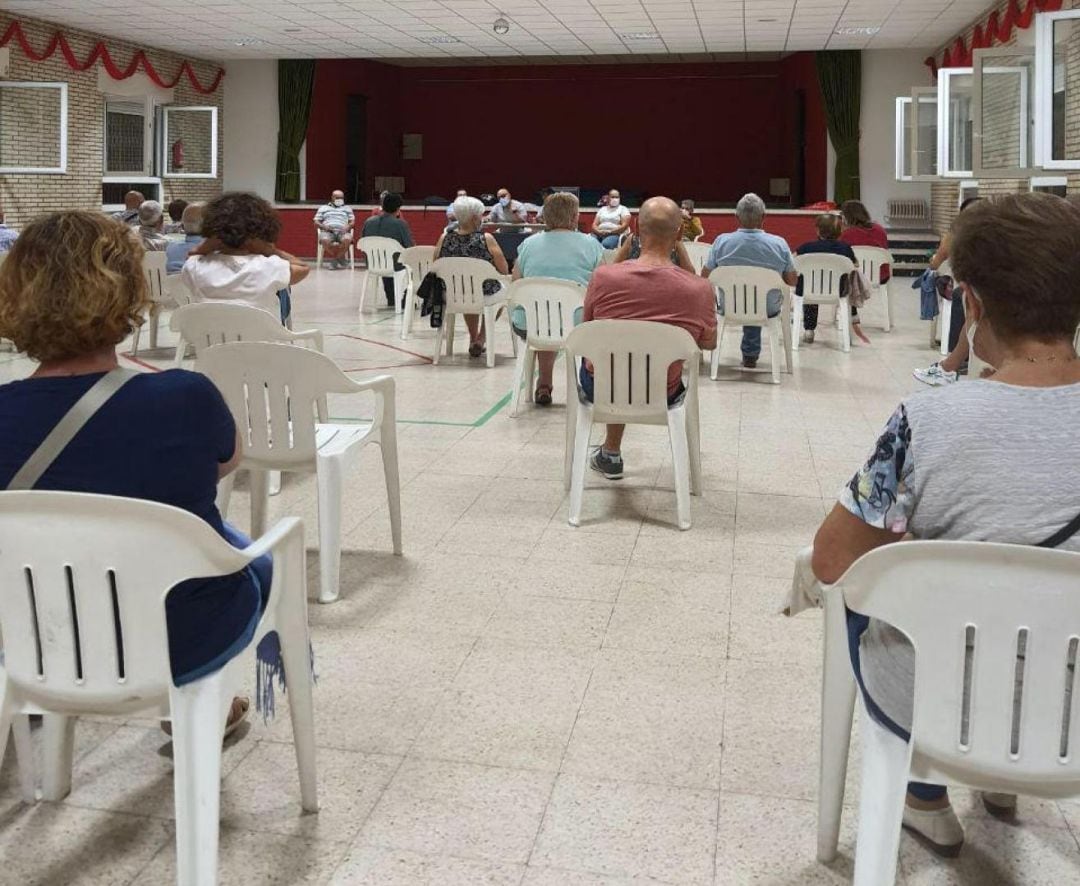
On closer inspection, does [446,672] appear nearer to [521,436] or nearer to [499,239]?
[521,436]

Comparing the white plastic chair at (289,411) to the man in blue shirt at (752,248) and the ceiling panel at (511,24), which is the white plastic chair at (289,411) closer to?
the man in blue shirt at (752,248)

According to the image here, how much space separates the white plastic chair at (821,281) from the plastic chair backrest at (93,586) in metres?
6.83

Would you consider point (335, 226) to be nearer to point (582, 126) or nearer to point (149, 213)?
point (582, 126)

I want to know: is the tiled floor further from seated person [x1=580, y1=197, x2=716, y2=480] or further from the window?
the window

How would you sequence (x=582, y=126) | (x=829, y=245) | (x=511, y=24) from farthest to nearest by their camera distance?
(x=582, y=126) < (x=511, y=24) < (x=829, y=245)

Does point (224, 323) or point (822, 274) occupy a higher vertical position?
point (822, 274)

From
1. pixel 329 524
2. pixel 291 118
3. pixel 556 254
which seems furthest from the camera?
pixel 291 118

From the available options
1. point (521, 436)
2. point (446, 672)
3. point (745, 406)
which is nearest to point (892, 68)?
point (745, 406)

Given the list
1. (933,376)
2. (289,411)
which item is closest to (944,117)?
(933,376)

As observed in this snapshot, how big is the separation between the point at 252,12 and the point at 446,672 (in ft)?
42.2

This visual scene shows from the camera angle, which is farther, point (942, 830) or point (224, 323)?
point (224, 323)

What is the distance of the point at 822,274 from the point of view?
8156 mm

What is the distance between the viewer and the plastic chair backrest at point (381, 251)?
32.5 ft

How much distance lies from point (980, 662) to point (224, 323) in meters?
3.25
